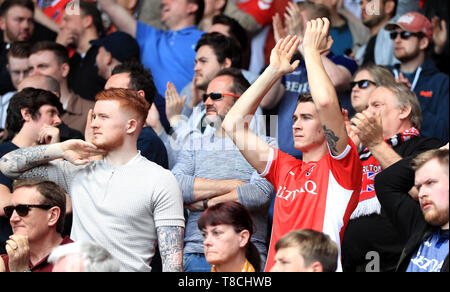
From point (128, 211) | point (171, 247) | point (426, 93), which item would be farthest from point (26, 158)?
Result: point (426, 93)

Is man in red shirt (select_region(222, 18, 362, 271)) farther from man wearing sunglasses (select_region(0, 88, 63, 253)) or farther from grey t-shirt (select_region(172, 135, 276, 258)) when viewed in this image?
man wearing sunglasses (select_region(0, 88, 63, 253))

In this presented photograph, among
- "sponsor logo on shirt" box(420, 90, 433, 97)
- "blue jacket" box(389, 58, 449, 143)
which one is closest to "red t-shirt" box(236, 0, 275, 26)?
"blue jacket" box(389, 58, 449, 143)

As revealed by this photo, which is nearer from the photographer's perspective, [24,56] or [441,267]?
[441,267]

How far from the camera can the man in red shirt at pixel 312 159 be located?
4.50 metres

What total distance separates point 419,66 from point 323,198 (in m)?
3.11

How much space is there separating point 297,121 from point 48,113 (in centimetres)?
202

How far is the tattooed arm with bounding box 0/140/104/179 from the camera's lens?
4.93m

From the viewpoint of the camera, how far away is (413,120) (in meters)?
5.72

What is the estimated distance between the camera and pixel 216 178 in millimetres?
5645

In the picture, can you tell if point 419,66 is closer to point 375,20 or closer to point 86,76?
point 375,20

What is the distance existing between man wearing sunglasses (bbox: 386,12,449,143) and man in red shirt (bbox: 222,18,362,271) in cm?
240
